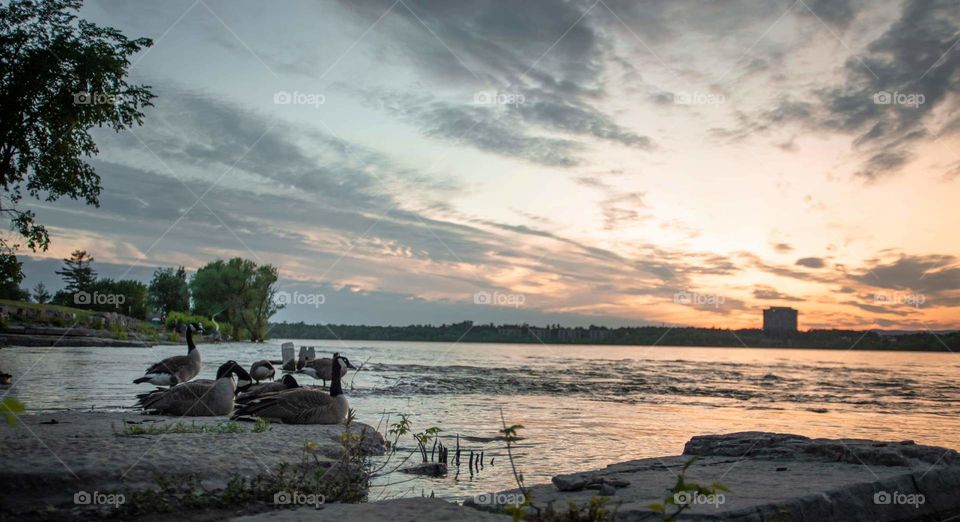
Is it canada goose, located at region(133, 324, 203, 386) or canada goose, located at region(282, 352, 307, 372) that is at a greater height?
canada goose, located at region(133, 324, 203, 386)

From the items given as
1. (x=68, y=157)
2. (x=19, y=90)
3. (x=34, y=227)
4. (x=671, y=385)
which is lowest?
(x=671, y=385)

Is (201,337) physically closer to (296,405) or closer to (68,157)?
(68,157)

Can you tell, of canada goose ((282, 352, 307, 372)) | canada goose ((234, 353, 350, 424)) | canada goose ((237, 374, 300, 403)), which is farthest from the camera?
canada goose ((282, 352, 307, 372))

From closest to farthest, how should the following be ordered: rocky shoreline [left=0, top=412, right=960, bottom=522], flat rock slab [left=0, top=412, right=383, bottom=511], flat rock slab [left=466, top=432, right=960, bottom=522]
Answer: rocky shoreline [left=0, top=412, right=960, bottom=522], flat rock slab [left=466, top=432, right=960, bottom=522], flat rock slab [left=0, top=412, right=383, bottom=511]

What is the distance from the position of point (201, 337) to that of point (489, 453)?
8382 cm

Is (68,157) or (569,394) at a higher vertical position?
(68,157)

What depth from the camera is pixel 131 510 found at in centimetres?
579

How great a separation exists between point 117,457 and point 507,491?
4.12m

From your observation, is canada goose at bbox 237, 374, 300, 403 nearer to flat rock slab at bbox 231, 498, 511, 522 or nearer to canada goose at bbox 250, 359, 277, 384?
canada goose at bbox 250, 359, 277, 384

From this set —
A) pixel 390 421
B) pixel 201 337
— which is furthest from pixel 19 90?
pixel 201 337

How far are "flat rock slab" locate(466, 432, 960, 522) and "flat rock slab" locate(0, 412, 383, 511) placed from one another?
2.95 metres

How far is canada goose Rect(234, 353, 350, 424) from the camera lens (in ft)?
37.3

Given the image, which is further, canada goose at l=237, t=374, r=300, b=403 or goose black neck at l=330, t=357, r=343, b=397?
canada goose at l=237, t=374, r=300, b=403

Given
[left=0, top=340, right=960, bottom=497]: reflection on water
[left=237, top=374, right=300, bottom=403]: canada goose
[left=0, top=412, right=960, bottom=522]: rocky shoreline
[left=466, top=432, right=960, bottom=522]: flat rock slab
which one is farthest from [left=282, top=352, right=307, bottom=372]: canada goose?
[left=466, top=432, right=960, bottom=522]: flat rock slab
